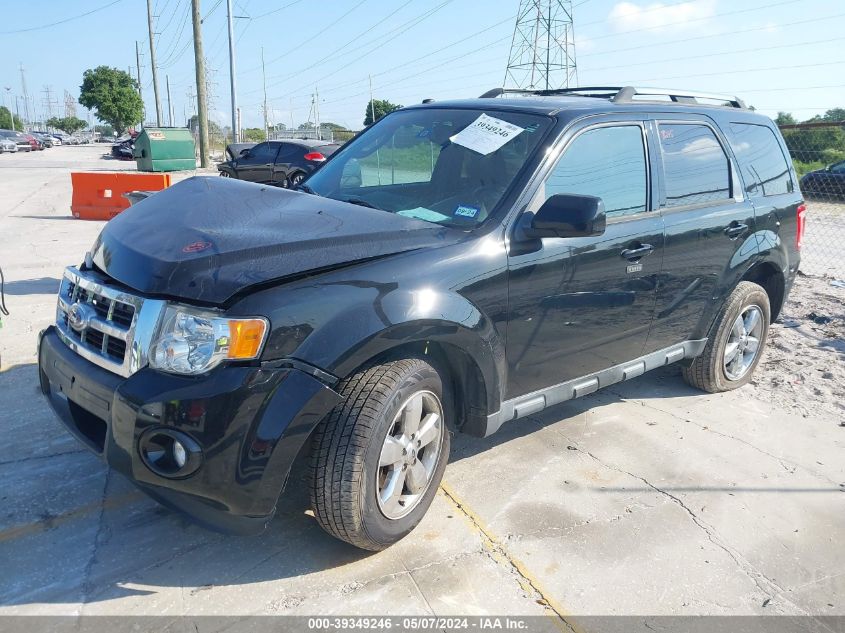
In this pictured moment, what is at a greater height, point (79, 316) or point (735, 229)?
point (735, 229)

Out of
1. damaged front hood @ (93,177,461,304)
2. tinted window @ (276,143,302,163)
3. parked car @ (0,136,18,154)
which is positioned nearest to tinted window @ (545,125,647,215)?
damaged front hood @ (93,177,461,304)

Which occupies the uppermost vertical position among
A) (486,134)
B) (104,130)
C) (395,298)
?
(486,134)

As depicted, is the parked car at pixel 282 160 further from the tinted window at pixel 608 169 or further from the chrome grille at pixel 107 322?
the chrome grille at pixel 107 322

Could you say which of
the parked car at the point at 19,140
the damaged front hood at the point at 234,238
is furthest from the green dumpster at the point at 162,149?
the parked car at the point at 19,140

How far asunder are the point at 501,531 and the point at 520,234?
4.55ft

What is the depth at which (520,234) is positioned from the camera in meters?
A: 3.33

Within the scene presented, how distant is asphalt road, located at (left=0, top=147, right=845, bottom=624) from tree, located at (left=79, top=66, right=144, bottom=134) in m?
83.2

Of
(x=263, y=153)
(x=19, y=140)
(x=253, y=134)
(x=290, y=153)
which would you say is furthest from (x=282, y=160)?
(x=253, y=134)

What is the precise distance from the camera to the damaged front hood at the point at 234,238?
2625 mm

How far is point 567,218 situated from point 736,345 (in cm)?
260

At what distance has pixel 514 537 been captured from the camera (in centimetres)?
325

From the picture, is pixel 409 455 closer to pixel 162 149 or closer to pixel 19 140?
pixel 162 149

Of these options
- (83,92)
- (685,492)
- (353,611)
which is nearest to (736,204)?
(685,492)

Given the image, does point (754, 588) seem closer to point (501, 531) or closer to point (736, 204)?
point (501, 531)
